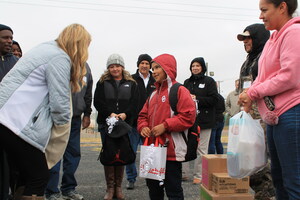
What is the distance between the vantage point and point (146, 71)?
18.8 ft

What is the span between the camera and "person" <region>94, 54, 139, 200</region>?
4441 millimetres

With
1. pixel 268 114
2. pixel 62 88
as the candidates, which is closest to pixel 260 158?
pixel 268 114

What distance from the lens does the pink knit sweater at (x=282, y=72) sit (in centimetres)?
214

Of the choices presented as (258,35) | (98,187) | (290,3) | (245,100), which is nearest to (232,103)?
(98,187)

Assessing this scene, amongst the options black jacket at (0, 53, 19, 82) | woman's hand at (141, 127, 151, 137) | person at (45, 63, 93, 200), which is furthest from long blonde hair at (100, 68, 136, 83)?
woman's hand at (141, 127, 151, 137)

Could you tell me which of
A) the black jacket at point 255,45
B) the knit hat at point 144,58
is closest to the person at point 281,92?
the black jacket at point 255,45

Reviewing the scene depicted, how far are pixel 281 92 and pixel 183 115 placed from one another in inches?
44.4

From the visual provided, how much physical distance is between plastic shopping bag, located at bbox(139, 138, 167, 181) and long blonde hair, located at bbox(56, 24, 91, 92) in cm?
93

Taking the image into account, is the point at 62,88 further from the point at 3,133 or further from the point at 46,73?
the point at 3,133

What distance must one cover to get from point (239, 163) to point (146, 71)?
11.5ft

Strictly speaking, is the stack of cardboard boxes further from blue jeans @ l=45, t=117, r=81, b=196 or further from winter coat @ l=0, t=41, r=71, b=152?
blue jeans @ l=45, t=117, r=81, b=196

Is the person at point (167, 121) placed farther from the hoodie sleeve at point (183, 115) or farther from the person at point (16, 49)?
the person at point (16, 49)

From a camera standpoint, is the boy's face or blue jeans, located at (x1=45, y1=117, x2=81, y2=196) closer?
the boy's face

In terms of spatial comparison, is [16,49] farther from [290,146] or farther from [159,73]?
[290,146]
